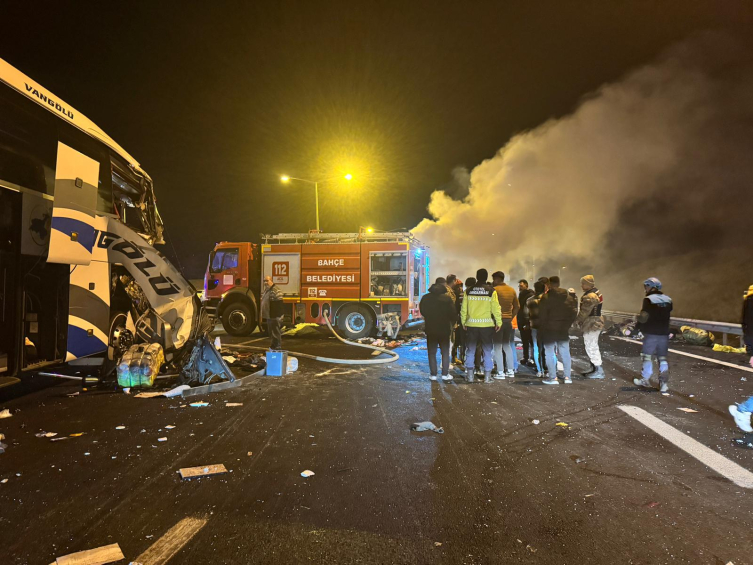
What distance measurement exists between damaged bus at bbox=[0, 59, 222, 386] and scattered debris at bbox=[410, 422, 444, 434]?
3782 mm

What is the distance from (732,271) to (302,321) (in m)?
39.8

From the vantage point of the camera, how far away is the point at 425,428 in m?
4.36

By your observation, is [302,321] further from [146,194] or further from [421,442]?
[421,442]

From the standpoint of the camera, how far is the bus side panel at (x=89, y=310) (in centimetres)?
532

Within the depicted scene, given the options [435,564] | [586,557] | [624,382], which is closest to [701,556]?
[586,557]

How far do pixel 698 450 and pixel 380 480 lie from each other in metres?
3.05

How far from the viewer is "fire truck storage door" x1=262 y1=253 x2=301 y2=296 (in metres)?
12.5

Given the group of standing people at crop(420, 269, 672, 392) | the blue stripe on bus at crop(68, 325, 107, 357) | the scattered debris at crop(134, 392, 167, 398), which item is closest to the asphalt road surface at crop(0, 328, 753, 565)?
the scattered debris at crop(134, 392, 167, 398)

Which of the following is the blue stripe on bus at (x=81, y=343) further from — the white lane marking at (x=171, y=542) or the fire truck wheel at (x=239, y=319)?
the fire truck wheel at (x=239, y=319)

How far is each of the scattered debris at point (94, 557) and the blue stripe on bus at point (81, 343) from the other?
13.0 ft

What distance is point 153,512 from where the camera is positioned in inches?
106

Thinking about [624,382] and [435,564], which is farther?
[624,382]

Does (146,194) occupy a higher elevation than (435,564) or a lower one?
higher

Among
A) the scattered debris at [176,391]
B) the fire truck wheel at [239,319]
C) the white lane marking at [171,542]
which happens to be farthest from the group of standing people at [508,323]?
the fire truck wheel at [239,319]
